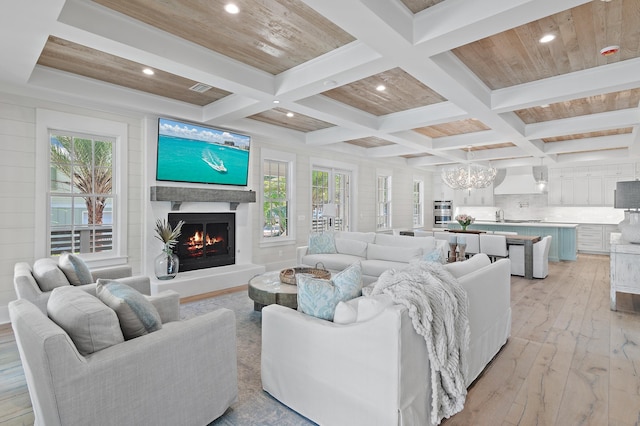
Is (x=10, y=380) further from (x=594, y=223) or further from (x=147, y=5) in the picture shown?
(x=594, y=223)

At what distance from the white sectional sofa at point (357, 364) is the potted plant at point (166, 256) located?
3.08 metres

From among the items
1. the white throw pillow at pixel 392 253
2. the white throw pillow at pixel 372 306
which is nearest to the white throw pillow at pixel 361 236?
the white throw pillow at pixel 392 253

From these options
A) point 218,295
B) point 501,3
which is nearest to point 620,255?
point 501,3

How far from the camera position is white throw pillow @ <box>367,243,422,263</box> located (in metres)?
5.18

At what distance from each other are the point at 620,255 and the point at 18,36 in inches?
261

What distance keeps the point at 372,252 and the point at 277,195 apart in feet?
7.57

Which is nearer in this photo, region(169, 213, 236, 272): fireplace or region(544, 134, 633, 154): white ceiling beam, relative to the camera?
region(169, 213, 236, 272): fireplace

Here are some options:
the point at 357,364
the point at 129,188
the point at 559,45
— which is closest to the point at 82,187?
the point at 129,188

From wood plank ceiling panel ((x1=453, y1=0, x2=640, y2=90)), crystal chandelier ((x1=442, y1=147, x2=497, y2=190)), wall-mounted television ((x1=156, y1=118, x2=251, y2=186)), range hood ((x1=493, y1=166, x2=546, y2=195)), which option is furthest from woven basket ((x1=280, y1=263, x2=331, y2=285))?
range hood ((x1=493, y1=166, x2=546, y2=195))

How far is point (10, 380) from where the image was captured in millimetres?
2541

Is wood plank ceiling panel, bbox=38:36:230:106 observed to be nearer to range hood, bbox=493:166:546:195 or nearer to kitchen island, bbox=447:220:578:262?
kitchen island, bbox=447:220:578:262

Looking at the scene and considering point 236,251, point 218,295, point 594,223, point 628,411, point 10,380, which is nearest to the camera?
point 628,411

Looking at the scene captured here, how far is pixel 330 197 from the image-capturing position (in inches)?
307

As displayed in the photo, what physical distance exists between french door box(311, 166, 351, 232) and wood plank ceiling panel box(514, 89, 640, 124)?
12.6 ft
